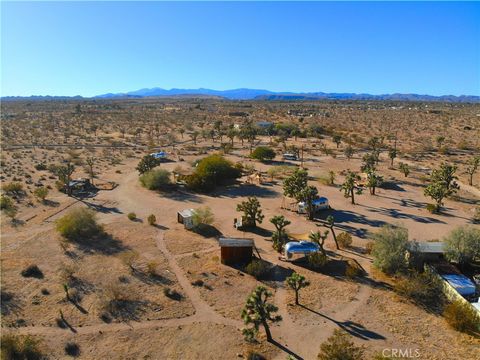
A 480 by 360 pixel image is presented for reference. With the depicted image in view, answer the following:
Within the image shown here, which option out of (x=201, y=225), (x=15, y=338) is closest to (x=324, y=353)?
(x=15, y=338)

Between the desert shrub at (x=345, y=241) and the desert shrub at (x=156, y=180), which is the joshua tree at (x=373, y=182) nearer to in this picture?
the desert shrub at (x=345, y=241)

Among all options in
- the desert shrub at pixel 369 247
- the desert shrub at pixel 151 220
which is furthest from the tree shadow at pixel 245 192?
the desert shrub at pixel 369 247

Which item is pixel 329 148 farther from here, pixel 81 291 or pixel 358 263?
pixel 81 291

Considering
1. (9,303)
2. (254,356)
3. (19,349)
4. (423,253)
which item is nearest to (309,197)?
(423,253)

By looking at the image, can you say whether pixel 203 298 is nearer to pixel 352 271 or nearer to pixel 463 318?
pixel 352 271

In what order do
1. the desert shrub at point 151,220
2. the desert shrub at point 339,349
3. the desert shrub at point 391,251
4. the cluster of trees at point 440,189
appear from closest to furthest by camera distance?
1. the desert shrub at point 339,349
2. the desert shrub at point 391,251
3. the desert shrub at point 151,220
4. the cluster of trees at point 440,189

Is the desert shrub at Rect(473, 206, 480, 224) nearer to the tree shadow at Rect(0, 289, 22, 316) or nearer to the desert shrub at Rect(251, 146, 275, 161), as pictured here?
the desert shrub at Rect(251, 146, 275, 161)

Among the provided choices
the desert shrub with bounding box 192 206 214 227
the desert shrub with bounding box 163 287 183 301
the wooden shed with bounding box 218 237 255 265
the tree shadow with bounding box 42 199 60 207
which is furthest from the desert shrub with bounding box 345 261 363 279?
the tree shadow with bounding box 42 199 60 207
